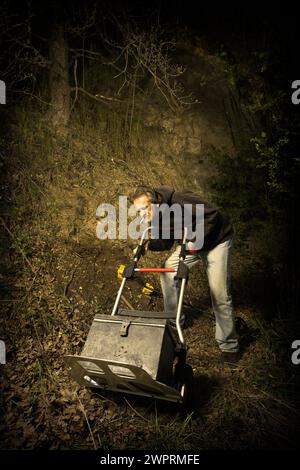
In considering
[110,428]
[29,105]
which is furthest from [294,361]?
[29,105]

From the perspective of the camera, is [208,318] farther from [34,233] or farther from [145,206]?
[34,233]

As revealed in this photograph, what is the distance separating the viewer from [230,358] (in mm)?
4289

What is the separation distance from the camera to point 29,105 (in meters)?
7.18

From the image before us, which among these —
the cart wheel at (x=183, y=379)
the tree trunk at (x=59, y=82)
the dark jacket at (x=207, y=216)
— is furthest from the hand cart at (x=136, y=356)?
the tree trunk at (x=59, y=82)

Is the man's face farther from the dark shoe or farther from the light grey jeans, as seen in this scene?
the dark shoe

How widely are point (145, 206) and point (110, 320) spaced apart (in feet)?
4.43

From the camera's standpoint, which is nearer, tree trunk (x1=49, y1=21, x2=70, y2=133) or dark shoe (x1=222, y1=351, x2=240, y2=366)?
dark shoe (x1=222, y1=351, x2=240, y2=366)

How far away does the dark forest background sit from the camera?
11.5 ft

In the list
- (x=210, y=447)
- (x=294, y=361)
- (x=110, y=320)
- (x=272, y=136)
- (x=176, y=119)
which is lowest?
(x=210, y=447)

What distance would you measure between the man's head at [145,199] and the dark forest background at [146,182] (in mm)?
1885

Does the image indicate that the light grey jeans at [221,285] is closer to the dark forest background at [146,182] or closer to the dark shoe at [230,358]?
the dark shoe at [230,358]

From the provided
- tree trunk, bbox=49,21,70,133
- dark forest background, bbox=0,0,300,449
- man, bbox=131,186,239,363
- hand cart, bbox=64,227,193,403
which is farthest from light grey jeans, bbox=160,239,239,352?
tree trunk, bbox=49,21,70,133

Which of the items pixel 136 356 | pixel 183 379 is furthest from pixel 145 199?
pixel 183 379

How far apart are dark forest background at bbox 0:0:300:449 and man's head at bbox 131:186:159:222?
188 centimetres
